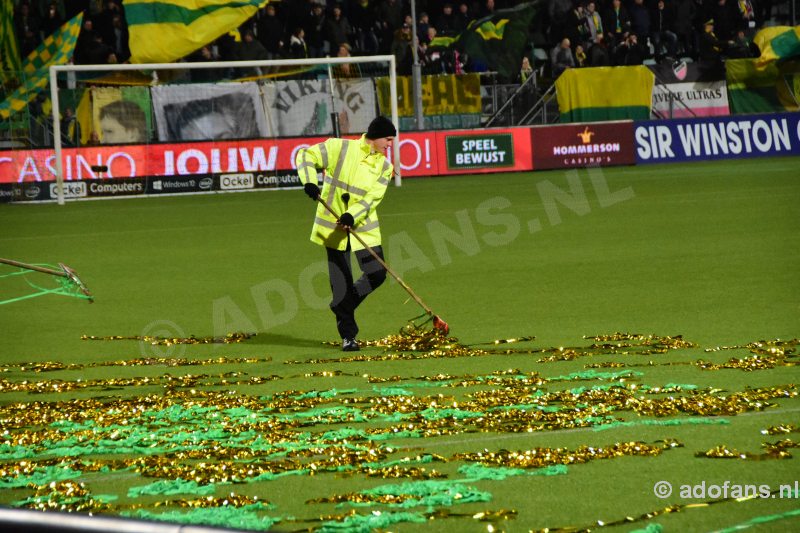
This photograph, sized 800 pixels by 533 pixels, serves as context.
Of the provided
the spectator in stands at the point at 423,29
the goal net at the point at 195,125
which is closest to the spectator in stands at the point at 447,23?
the spectator in stands at the point at 423,29

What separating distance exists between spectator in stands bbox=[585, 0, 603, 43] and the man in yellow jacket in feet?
84.6

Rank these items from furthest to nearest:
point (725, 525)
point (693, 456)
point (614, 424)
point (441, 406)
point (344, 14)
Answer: point (344, 14) → point (441, 406) → point (614, 424) → point (693, 456) → point (725, 525)

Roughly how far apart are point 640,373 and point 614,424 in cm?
173

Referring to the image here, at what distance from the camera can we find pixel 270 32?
3328 centimetres

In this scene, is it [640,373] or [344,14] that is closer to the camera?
[640,373]

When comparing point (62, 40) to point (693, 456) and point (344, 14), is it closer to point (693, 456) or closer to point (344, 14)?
point (344, 14)

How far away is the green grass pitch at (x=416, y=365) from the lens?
6090mm

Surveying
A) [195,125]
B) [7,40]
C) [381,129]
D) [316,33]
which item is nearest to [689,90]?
[316,33]

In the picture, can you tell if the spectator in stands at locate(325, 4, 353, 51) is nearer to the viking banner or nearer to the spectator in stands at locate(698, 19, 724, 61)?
the viking banner

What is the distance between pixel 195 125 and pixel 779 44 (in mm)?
A: 16623

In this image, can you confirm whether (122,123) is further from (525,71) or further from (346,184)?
(346,184)

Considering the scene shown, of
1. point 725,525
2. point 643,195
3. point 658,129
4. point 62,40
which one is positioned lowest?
point 725,525

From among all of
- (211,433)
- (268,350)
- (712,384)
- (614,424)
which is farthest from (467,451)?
(268,350)

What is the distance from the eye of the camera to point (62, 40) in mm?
31328
